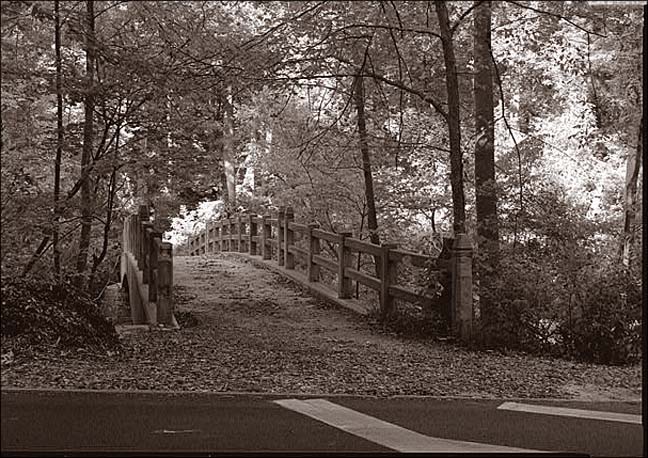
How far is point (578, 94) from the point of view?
12.3 ft

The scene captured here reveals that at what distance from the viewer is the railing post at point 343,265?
5.75 metres

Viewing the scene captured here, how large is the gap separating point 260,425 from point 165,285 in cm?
186

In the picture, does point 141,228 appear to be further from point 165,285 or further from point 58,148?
point 58,148

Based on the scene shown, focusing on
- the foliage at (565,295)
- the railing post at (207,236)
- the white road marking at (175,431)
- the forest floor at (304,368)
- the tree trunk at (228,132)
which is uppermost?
the tree trunk at (228,132)

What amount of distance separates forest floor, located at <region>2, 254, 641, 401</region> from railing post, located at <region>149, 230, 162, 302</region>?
0.27m

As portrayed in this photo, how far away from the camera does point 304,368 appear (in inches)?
105

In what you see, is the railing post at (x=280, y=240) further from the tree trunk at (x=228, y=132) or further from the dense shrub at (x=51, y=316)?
the dense shrub at (x=51, y=316)

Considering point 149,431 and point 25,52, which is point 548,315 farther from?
point 25,52

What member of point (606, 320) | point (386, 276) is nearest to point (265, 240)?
point (386, 276)

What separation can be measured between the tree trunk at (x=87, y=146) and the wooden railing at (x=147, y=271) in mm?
542

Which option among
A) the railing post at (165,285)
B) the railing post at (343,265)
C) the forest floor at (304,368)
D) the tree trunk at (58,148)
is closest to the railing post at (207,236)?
the railing post at (343,265)

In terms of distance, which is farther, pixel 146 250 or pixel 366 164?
pixel 366 164

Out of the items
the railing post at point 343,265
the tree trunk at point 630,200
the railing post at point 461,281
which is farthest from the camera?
the railing post at point 343,265

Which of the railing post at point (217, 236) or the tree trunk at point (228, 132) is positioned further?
the railing post at point (217, 236)
